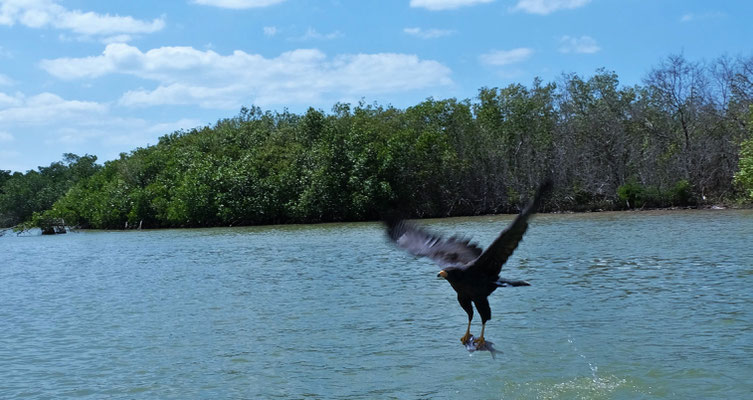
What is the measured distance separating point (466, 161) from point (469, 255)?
51.4 m

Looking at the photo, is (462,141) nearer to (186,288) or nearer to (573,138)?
(573,138)

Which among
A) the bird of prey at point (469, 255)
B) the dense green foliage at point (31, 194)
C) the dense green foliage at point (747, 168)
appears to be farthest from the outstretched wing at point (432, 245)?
the dense green foliage at point (31, 194)

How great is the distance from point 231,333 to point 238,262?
13.8 metres

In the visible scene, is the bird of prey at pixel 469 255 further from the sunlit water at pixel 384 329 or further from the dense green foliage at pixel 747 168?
the dense green foliage at pixel 747 168

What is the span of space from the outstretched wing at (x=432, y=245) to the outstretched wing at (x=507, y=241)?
0.48 m

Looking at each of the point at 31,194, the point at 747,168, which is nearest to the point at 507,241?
the point at 747,168

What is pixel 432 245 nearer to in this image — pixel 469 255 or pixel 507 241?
pixel 469 255

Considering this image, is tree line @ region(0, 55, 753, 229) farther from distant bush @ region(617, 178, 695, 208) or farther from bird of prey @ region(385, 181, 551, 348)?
bird of prey @ region(385, 181, 551, 348)

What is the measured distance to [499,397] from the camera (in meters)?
10.2

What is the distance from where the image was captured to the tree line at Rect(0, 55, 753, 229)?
173 ft

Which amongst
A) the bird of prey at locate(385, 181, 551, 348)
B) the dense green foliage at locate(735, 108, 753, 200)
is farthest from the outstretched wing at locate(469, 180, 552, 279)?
the dense green foliage at locate(735, 108, 753, 200)

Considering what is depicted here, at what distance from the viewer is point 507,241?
757cm

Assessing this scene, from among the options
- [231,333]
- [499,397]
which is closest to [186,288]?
[231,333]

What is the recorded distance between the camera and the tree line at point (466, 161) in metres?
52.7
